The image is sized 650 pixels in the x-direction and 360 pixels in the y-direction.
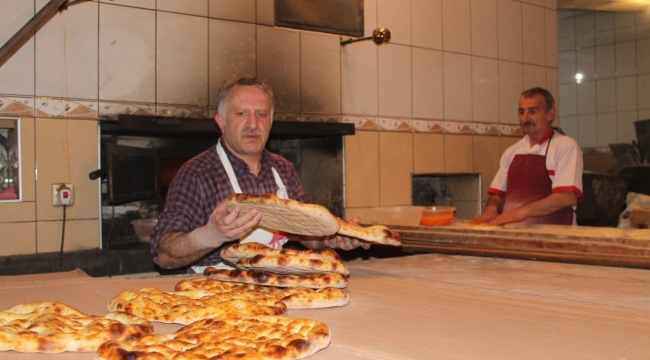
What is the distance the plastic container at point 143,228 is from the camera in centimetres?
379

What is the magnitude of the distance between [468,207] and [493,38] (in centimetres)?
157

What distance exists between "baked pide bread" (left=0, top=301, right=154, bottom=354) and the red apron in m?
3.11

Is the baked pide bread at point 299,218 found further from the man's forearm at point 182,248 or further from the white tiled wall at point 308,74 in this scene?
the white tiled wall at point 308,74

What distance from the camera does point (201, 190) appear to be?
275 cm

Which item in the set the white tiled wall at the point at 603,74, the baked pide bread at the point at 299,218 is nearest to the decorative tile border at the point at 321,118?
the baked pide bread at the point at 299,218

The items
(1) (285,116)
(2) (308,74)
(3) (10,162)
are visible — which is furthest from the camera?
(2) (308,74)

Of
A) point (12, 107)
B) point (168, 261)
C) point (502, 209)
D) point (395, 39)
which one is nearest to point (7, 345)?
point (168, 261)

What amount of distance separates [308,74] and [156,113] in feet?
3.92

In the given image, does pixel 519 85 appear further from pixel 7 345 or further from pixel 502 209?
pixel 7 345

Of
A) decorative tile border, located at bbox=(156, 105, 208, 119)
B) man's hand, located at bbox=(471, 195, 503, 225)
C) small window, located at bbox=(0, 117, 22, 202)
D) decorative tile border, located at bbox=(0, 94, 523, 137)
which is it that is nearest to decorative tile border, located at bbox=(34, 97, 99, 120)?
decorative tile border, located at bbox=(0, 94, 523, 137)

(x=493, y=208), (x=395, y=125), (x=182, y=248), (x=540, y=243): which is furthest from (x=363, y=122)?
(x=182, y=248)

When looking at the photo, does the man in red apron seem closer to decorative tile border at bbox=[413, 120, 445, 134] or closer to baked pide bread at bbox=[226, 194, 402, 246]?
decorative tile border at bbox=[413, 120, 445, 134]

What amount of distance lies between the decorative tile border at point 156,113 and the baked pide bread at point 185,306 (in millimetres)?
2063

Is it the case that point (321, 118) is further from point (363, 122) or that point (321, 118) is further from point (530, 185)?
point (530, 185)
